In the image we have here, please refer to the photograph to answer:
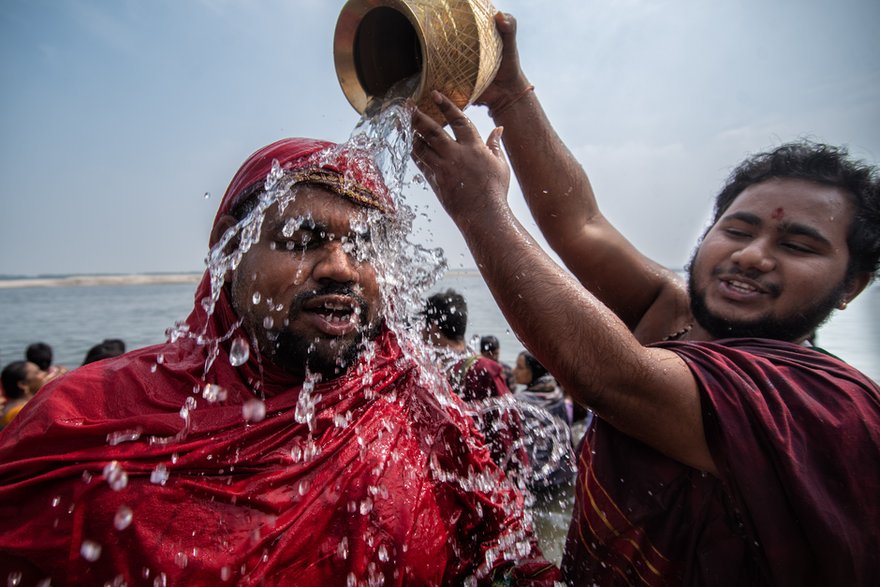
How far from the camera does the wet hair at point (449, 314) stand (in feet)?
16.3

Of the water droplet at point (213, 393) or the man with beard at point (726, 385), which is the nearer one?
the man with beard at point (726, 385)

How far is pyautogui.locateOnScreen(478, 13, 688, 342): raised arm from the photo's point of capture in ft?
8.47

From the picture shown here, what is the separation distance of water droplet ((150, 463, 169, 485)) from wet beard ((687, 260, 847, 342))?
2.01 metres

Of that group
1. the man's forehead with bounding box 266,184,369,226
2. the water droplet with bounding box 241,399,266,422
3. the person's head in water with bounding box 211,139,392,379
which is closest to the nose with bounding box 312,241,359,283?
the person's head in water with bounding box 211,139,392,379

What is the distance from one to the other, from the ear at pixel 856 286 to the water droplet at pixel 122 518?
2.63 meters

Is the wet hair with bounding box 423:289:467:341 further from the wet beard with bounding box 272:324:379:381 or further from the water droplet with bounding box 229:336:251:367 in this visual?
the water droplet with bounding box 229:336:251:367

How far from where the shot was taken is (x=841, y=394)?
5.22 ft

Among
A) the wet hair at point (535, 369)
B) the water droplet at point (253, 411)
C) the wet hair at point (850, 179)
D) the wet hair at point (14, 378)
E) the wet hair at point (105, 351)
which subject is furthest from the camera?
the wet hair at point (535, 369)

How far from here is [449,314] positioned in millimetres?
5000

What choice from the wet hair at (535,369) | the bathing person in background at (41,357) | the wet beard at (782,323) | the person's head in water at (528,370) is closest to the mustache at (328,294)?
the wet beard at (782,323)

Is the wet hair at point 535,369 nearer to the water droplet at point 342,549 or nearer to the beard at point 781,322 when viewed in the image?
the beard at point 781,322

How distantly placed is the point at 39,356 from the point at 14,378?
61cm

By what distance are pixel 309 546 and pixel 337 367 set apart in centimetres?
63

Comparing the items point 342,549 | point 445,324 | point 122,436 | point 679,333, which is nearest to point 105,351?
point 445,324
